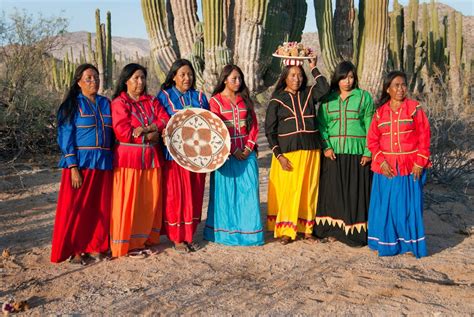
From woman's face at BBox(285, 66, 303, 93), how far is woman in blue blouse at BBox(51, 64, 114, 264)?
1.74 meters

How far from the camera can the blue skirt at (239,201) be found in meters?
4.98

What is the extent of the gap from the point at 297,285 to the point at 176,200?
56.2 inches

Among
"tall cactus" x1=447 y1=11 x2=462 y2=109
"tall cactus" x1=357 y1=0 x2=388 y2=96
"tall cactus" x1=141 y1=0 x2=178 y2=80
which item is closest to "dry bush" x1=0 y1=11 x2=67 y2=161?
"tall cactus" x1=141 y1=0 x2=178 y2=80

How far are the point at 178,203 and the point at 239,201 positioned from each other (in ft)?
2.01

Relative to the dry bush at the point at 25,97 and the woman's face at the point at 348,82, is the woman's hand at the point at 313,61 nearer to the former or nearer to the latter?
the woman's face at the point at 348,82

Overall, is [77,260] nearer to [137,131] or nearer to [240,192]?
[137,131]

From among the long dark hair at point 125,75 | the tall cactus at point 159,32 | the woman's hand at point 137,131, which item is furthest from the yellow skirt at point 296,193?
the tall cactus at point 159,32

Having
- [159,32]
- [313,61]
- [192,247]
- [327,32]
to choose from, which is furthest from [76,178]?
[327,32]

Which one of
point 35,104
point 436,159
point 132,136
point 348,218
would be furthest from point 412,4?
point 132,136

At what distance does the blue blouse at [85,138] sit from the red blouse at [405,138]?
2.48m

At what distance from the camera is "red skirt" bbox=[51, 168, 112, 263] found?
14.2ft

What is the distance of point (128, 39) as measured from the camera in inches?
5290

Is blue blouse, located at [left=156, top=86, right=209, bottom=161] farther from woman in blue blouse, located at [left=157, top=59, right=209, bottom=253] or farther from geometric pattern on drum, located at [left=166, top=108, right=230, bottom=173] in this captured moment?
geometric pattern on drum, located at [left=166, top=108, right=230, bottom=173]

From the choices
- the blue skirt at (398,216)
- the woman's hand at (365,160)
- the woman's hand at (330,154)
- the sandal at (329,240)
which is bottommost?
the sandal at (329,240)
